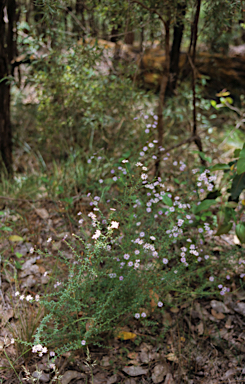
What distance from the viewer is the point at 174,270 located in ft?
5.86

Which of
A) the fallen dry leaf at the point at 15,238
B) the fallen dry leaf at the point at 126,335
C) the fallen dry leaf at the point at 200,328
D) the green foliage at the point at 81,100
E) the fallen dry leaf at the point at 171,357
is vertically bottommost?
the fallen dry leaf at the point at 171,357

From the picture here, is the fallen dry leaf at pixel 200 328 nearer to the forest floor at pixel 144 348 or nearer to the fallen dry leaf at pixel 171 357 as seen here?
the forest floor at pixel 144 348

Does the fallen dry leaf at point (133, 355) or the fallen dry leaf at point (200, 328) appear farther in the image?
the fallen dry leaf at point (200, 328)

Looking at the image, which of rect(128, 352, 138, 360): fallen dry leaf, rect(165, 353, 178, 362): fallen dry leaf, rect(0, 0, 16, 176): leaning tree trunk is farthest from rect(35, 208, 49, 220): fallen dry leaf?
rect(165, 353, 178, 362): fallen dry leaf

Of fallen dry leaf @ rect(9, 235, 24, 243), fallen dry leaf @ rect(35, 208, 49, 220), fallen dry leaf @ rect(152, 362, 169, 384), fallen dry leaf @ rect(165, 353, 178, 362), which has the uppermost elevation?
fallen dry leaf @ rect(35, 208, 49, 220)

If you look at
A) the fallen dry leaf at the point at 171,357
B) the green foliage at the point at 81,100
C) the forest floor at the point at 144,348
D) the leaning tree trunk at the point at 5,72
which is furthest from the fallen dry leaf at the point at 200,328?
the leaning tree trunk at the point at 5,72

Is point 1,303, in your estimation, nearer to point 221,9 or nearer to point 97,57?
point 97,57

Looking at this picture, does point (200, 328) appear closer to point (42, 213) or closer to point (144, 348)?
point (144, 348)

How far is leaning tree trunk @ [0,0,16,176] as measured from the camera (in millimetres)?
2529

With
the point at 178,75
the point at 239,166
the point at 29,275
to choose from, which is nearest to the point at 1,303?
the point at 29,275

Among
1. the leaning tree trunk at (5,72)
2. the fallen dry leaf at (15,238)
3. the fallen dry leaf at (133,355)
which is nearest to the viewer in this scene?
the fallen dry leaf at (133,355)

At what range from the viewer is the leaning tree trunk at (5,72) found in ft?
8.30

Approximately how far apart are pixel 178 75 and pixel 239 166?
2.50 meters

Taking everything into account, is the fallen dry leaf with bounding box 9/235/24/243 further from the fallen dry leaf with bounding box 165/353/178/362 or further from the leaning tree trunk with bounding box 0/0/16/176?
the fallen dry leaf with bounding box 165/353/178/362
